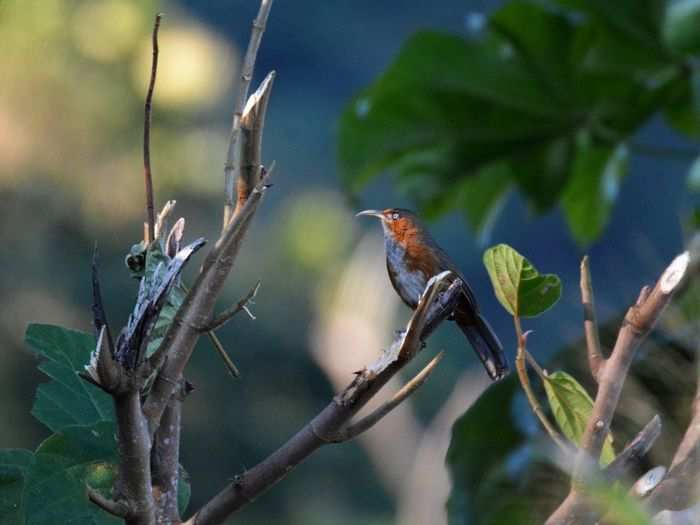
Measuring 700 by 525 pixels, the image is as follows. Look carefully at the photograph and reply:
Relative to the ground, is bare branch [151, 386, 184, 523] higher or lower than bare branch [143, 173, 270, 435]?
lower

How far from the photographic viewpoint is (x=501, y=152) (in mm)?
1332

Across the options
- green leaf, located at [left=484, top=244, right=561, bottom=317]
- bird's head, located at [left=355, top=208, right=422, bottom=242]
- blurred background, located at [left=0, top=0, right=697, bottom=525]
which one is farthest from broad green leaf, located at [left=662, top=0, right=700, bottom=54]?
blurred background, located at [left=0, top=0, right=697, bottom=525]

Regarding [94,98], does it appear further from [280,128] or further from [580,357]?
[580,357]

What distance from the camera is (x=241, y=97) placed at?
41 centimetres

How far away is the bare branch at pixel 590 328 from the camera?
1.38 ft

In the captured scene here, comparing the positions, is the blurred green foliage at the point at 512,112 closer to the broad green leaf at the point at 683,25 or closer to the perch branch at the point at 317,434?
the broad green leaf at the point at 683,25

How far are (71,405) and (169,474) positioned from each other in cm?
8

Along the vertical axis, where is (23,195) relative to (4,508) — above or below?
above

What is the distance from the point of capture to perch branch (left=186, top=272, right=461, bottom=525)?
0.36 m

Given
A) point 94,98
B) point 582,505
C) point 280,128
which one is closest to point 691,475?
point 582,505

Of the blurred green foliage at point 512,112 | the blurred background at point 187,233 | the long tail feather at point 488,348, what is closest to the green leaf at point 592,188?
the blurred green foliage at point 512,112

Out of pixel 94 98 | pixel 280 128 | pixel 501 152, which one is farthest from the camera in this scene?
pixel 280 128

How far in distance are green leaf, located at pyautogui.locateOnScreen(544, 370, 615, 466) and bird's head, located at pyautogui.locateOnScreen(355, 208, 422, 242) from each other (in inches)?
30.6

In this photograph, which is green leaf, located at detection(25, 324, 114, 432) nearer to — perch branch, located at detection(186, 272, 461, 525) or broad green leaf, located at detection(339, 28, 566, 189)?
perch branch, located at detection(186, 272, 461, 525)
